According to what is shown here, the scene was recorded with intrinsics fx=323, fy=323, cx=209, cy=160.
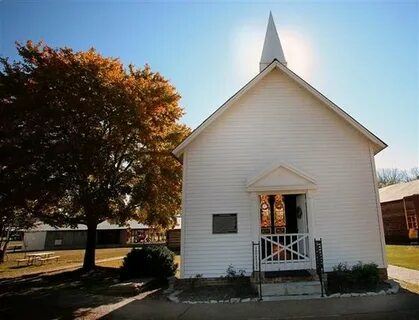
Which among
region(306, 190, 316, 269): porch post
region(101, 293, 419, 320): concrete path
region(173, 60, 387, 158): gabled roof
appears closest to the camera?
region(101, 293, 419, 320): concrete path

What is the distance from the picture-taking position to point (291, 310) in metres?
8.95

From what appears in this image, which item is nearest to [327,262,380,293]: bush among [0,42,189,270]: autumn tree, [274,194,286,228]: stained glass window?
[274,194,286,228]: stained glass window

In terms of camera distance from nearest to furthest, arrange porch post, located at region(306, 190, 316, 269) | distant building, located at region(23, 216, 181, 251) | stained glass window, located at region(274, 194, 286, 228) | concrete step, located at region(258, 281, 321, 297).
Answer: concrete step, located at region(258, 281, 321, 297) < porch post, located at region(306, 190, 316, 269) < stained glass window, located at region(274, 194, 286, 228) < distant building, located at region(23, 216, 181, 251)

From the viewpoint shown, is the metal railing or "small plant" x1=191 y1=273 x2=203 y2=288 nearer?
the metal railing

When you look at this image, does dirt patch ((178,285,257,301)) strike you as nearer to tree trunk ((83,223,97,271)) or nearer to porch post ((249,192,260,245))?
porch post ((249,192,260,245))

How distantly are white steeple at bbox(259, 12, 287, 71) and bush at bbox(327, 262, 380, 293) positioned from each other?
10.9 meters

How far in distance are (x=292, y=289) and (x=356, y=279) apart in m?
2.54

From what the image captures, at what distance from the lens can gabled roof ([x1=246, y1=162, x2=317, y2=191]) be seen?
41.3 ft

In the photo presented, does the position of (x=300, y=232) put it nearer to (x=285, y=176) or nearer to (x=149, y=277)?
(x=285, y=176)

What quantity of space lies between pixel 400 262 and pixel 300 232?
26.8ft

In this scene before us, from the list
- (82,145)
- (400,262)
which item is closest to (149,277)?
(82,145)

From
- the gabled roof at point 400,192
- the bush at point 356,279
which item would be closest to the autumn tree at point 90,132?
the bush at point 356,279

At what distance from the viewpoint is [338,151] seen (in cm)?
1329

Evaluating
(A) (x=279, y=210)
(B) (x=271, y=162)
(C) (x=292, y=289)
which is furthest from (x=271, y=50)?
(C) (x=292, y=289)
